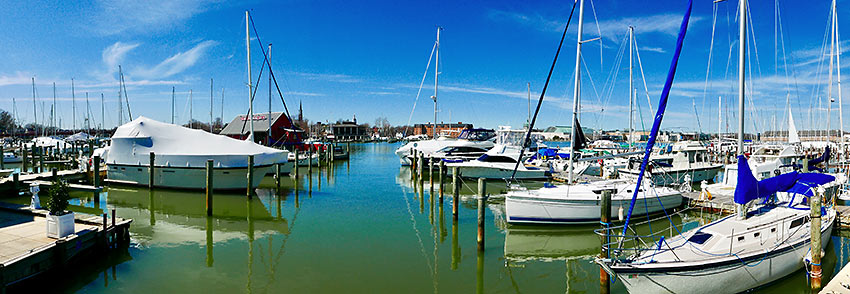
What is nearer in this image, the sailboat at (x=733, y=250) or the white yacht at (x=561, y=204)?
the sailboat at (x=733, y=250)

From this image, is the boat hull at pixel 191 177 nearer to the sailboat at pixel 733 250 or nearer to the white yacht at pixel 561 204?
the white yacht at pixel 561 204

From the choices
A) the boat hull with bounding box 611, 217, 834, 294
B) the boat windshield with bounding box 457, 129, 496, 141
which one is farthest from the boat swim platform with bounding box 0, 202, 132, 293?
the boat windshield with bounding box 457, 129, 496, 141

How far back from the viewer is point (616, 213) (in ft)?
54.9

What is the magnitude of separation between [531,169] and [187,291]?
23982mm

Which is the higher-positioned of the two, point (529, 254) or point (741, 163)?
point (741, 163)

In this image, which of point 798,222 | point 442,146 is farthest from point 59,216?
point 442,146

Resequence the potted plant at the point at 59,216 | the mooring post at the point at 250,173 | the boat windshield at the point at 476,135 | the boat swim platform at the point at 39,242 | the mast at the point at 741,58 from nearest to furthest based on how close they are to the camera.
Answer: the boat swim platform at the point at 39,242
the potted plant at the point at 59,216
the mast at the point at 741,58
the mooring post at the point at 250,173
the boat windshield at the point at 476,135

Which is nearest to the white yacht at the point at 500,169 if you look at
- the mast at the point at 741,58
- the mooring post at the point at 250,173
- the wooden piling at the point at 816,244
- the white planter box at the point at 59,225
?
the mooring post at the point at 250,173

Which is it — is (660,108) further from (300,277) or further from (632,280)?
(300,277)

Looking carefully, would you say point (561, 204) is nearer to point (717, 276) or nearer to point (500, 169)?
point (717, 276)

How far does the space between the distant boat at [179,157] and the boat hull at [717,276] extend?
66.7 ft

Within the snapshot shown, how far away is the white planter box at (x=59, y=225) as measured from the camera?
10.7 m

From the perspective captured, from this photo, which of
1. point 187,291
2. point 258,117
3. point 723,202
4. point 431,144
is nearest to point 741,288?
point 723,202

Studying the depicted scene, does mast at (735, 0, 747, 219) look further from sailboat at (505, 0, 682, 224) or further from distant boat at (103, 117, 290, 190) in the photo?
distant boat at (103, 117, 290, 190)
